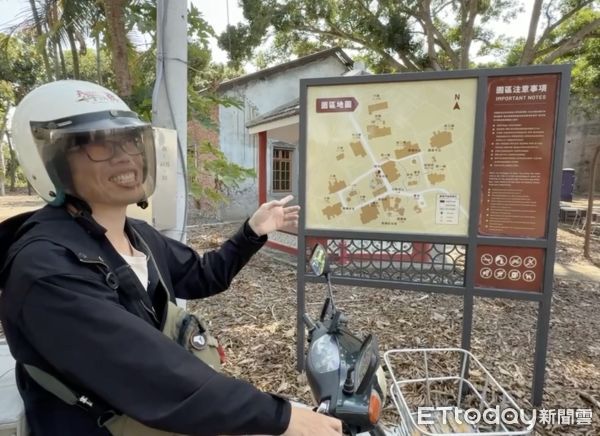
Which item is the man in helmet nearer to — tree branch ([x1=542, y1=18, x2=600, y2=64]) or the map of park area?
the map of park area

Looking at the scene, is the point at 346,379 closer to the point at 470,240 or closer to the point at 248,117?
the point at 470,240

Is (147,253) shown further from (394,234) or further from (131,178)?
(394,234)

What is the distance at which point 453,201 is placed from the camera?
2.76 metres

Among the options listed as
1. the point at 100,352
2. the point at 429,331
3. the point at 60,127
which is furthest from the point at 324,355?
the point at 429,331

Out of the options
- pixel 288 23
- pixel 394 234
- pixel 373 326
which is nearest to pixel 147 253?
pixel 394 234

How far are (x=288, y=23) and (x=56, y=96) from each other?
32.0ft

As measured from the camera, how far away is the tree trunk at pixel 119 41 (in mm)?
3418

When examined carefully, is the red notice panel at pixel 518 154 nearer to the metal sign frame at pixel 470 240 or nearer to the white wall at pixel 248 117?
the metal sign frame at pixel 470 240

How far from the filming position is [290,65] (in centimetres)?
1290

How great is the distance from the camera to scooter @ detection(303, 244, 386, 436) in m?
1.13

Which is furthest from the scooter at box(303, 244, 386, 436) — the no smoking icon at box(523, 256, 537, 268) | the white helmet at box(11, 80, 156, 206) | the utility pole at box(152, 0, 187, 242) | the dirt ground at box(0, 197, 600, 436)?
the no smoking icon at box(523, 256, 537, 268)

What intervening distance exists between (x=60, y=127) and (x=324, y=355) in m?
1.05

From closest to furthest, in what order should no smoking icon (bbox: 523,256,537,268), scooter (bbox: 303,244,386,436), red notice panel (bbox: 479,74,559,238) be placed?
scooter (bbox: 303,244,386,436) < red notice panel (bbox: 479,74,559,238) < no smoking icon (bbox: 523,256,537,268)

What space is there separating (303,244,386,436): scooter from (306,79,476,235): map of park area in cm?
165
